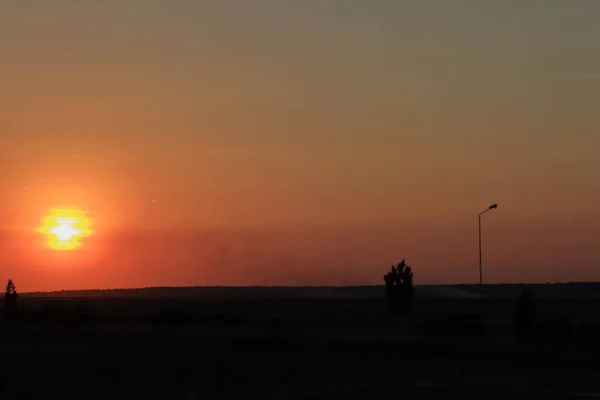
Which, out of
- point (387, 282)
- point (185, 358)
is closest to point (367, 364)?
point (185, 358)

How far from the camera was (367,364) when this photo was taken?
5519 cm

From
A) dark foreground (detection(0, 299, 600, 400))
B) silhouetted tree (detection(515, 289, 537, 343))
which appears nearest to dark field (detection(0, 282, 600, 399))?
dark foreground (detection(0, 299, 600, 400))

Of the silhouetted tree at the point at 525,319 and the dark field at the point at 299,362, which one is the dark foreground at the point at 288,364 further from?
the silhouetted tree at the point at 525,319

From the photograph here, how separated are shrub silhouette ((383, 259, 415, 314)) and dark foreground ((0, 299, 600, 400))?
1269 cm

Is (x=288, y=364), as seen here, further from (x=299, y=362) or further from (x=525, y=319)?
(x=525, y=319)

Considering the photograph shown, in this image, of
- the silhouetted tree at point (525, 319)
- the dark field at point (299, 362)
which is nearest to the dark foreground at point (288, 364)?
the dark field at point (299, 362)

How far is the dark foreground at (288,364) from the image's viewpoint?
40.8 meters

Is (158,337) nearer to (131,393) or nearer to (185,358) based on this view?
(185,358)

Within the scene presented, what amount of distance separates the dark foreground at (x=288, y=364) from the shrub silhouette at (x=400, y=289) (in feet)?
41.6

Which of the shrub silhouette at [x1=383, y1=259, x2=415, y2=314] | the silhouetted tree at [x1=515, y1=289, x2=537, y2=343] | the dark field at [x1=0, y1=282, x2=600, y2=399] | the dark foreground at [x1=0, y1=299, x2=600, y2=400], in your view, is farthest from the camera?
the shrub silhouette at [x1=383, y1=259, x2=415, y2=314]

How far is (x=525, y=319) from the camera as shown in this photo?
245 feet

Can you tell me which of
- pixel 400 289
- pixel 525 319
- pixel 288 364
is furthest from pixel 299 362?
pixel 400 289

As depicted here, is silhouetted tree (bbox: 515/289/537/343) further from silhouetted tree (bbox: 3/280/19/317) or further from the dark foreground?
silhouetted tree (bbox: 3/280/19/317)

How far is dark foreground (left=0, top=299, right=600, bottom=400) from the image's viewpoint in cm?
4084
